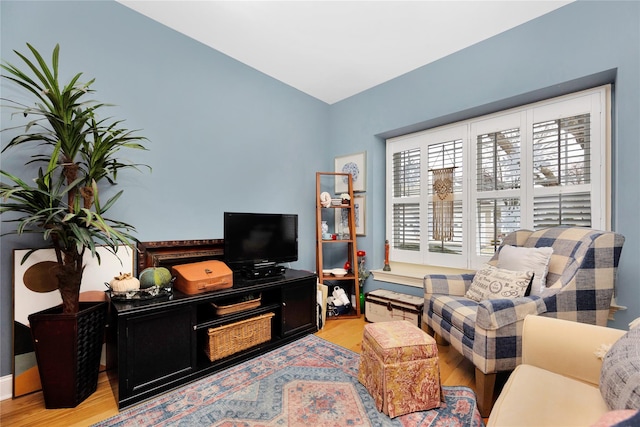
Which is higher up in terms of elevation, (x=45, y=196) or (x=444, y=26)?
(x=444, y=26)

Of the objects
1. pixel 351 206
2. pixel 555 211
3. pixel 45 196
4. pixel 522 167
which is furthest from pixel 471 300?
pixel 45 196

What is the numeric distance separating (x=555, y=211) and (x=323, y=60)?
256 cm

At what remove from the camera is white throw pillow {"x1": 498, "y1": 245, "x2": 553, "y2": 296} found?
1906 millimetres

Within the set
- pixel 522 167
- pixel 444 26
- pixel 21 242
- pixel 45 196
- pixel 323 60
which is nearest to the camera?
pixel 45 196

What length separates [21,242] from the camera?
70.4 inches

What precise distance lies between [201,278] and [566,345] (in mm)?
2144

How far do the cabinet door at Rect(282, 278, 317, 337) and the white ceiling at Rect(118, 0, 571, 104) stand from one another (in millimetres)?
2245

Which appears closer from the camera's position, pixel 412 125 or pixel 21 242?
pixel 21 242

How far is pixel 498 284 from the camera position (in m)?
1.98

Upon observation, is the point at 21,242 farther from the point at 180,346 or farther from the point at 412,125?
the point at 412,125

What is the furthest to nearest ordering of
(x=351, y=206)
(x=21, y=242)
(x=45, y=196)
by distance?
(x=351, y=206)
(x=21, y=242)
(x=45, y=196)

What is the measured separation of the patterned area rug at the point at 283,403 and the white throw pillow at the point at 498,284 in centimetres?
65

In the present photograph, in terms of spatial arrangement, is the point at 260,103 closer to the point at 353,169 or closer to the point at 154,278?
the point at 353,169

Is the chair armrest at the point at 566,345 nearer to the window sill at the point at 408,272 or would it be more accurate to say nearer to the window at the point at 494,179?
the window at the point at 494,179
